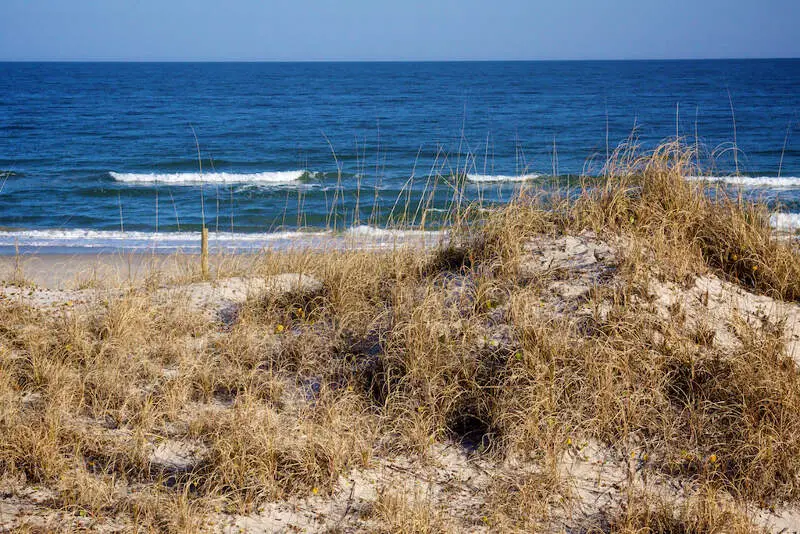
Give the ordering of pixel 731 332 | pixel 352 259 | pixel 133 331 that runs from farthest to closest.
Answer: pixel 352 259
pixel 133 331
pixel 731 332

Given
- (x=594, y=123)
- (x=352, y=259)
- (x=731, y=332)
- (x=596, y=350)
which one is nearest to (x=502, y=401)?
(x=596, y=350)

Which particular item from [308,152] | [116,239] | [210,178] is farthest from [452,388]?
[308,152]

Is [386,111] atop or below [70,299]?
atop

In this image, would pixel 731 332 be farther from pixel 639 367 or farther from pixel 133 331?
pixel 133 331

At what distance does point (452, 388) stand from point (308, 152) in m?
21.9

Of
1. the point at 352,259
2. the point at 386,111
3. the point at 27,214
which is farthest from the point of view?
the point at 386,111

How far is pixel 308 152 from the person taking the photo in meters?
25.3

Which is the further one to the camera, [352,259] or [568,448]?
[352,259]

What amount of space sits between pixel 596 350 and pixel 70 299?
4.78m

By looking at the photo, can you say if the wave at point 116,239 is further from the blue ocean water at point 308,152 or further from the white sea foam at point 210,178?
the white sea foam at point 210,178

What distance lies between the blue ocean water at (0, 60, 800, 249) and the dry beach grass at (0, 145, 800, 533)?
1.27m

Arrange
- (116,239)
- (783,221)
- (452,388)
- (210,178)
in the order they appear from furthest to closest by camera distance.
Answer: (210,178), (116,239), (783,221), (452,388)

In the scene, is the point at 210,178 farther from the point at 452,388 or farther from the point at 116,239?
the point at 452,388

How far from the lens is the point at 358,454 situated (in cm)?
392
